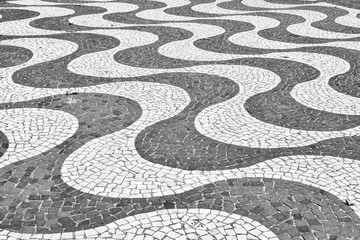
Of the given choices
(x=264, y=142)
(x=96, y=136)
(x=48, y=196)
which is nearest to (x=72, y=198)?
(x=48, y=196)

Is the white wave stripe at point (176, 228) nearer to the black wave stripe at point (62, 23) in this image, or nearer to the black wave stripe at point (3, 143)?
the black wave stripe at point (3, 143)

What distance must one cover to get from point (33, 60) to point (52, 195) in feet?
16.4

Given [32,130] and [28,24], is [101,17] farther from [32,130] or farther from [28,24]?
[32,130]

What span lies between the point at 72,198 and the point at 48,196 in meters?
0.23

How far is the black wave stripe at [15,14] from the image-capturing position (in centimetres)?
1291

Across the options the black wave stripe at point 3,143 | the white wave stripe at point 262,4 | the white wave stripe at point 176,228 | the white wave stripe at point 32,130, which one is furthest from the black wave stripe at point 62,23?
the white wave stripe at point 176,228

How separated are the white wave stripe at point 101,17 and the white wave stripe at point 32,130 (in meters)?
5.85

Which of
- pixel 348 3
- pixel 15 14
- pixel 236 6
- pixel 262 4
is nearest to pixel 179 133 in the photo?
pixel 15 14

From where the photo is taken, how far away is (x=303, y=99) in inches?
291

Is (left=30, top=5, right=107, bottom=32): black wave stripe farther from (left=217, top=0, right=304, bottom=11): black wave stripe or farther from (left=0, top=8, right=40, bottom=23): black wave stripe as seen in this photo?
(left=217, top=0, right=304, bottom=11): black wave stripe

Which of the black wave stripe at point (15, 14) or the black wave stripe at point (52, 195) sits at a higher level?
the black wave stripe at point (52, 195)

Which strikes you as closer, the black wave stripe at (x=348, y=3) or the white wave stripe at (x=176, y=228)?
the white wave stripe at (x=176, y=228)

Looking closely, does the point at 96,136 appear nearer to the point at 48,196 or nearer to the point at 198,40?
the point at 48,196

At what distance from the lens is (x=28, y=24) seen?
1223cm
